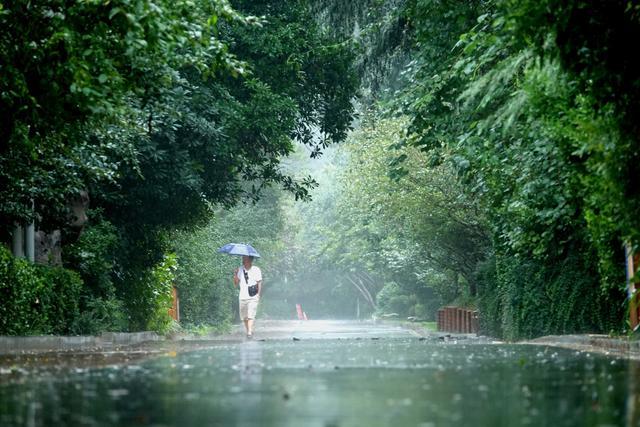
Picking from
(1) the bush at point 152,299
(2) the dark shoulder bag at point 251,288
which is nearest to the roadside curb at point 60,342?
(2) the dark shoulder bag at point 251,288

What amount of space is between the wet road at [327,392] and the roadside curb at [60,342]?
4.16 meters

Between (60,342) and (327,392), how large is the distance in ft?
41.9

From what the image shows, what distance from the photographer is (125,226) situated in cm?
3139

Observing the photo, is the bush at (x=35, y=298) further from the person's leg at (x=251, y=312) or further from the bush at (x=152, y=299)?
the bush at (x=152, y=299)

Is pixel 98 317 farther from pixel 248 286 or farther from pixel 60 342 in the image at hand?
pixel 60 342

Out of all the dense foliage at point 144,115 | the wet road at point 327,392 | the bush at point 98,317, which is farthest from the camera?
the bush at point 98,317

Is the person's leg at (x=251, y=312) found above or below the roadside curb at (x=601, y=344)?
above

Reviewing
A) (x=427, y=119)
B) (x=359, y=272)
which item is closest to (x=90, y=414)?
(x=427, y=119)

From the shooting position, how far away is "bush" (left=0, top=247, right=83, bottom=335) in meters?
19.5

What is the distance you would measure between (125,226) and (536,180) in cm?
1394

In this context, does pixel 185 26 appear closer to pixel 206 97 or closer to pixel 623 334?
pixel 623 334

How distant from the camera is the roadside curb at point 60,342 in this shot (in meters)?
19.0

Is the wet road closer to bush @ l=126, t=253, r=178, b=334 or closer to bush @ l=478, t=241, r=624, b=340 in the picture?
bush @ l=478, t=241, r=624, b=340

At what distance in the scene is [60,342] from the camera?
21.8 m
